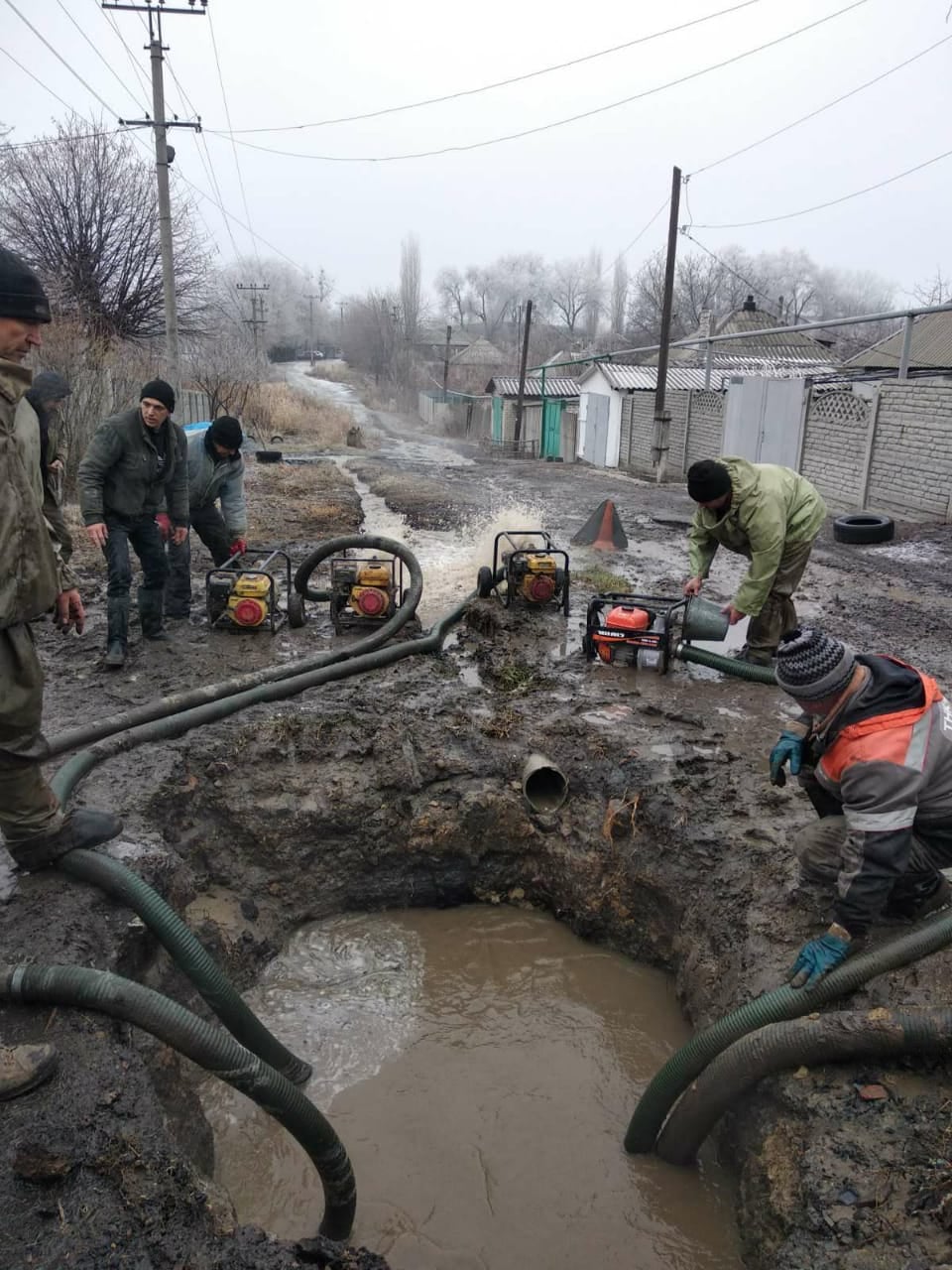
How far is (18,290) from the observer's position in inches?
103

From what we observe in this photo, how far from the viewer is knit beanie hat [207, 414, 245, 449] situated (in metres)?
6.72

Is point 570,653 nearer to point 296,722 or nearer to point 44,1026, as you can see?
point 296,722

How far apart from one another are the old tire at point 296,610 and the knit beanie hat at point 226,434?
1314mm

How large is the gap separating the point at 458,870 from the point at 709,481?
282cm

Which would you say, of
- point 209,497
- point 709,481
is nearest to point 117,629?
point 209,497

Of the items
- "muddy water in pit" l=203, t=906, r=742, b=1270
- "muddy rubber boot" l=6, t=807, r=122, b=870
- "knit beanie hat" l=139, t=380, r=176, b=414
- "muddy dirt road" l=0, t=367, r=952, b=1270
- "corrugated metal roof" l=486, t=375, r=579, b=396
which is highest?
"corrugated metal roof" l=486, t=375, r=579, b=396

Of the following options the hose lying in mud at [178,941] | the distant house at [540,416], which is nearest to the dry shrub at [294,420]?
the distant house at [540,416]

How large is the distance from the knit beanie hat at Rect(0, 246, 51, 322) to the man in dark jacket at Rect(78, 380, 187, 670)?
9.60 feet

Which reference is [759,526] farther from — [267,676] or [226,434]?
[226,434]

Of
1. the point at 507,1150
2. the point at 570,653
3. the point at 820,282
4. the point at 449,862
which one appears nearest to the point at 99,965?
the point at 507,1150

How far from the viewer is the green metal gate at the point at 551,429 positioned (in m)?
31.7

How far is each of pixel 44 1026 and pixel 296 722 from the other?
101 inches

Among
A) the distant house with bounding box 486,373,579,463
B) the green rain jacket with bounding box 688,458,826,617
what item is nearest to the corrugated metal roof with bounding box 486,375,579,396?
the distant house with bounding box 486,373,579,463

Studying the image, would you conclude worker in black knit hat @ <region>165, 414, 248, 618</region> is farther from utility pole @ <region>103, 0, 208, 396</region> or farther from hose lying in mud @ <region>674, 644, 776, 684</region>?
utility pole @ <region>103, 0, 208, 396</region>
